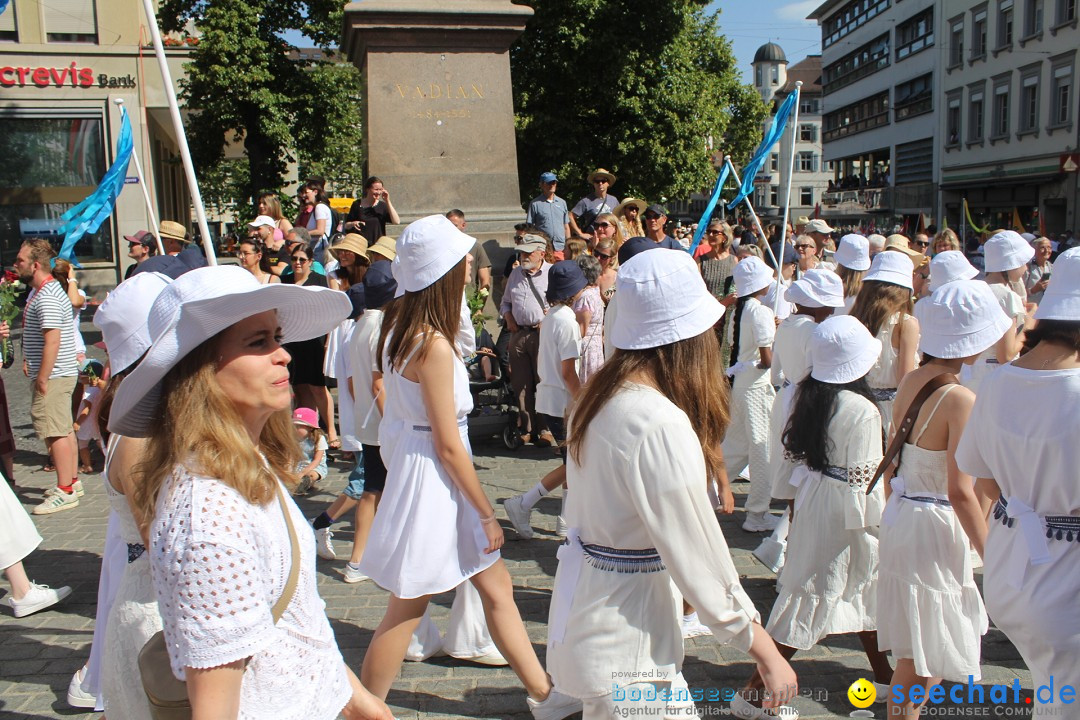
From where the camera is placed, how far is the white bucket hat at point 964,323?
12.2 feet

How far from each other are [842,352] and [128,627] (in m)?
3.17

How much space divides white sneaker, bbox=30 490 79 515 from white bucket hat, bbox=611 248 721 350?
6221 millimetres

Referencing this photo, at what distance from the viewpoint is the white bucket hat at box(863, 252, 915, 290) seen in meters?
6.02

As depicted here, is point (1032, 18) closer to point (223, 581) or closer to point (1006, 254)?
point (1006, 254)

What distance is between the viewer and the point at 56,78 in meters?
27.1

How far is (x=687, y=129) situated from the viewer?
26.4 meters

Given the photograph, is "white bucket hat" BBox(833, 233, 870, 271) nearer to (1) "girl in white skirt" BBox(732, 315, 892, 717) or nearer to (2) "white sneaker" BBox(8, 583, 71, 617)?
(1) "girl in white skirt" BBox(732, 315, 892, 717)

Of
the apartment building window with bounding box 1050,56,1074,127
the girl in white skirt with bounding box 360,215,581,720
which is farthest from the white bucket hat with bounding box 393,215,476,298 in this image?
the apartment building window with bounding box 1050,56,1074,127

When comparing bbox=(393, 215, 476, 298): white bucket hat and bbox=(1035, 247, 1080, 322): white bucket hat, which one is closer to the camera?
bbox=(1035, 247, 1080, 322): white bucket hat

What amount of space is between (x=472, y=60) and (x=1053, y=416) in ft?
29.3

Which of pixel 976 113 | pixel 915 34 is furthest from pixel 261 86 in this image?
pixel 915 34

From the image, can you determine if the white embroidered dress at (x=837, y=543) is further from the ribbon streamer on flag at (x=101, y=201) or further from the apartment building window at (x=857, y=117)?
the apartment building window at (x=857, y=117)

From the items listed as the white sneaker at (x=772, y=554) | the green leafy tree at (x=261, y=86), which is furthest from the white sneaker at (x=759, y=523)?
the green leafy tree at (x=261, y=86)

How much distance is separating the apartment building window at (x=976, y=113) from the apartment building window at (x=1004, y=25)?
9.14ft
